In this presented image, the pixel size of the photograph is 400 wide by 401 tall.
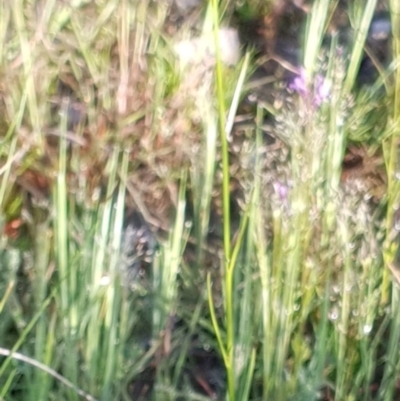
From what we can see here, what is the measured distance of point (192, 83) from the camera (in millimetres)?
1120

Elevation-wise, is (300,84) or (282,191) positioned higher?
(300,84)

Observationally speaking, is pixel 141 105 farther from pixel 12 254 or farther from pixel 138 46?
pixel 12 254

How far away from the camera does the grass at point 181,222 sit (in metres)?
0.82

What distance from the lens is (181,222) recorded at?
922mm

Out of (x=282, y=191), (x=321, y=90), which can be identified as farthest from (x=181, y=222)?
(x=321, y=90)

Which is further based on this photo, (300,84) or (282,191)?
(300,84)

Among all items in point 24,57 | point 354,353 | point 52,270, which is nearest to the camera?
point 354,353

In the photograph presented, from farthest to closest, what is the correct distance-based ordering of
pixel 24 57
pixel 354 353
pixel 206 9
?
1. pixel 206 9
2. pixel 24 57
3. pixel 354 353

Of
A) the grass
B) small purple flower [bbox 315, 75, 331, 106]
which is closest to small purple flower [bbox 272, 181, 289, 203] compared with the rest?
the grass

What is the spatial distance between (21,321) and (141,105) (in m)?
0.46

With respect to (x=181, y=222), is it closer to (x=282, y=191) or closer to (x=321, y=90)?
(x=282, y=191)

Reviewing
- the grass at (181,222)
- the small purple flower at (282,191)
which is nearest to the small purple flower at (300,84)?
the grass at (181,222)

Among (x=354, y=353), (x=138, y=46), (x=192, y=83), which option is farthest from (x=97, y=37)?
(x=354, y=353)

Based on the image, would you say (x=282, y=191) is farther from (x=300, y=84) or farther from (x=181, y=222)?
(x=300, y=84)
